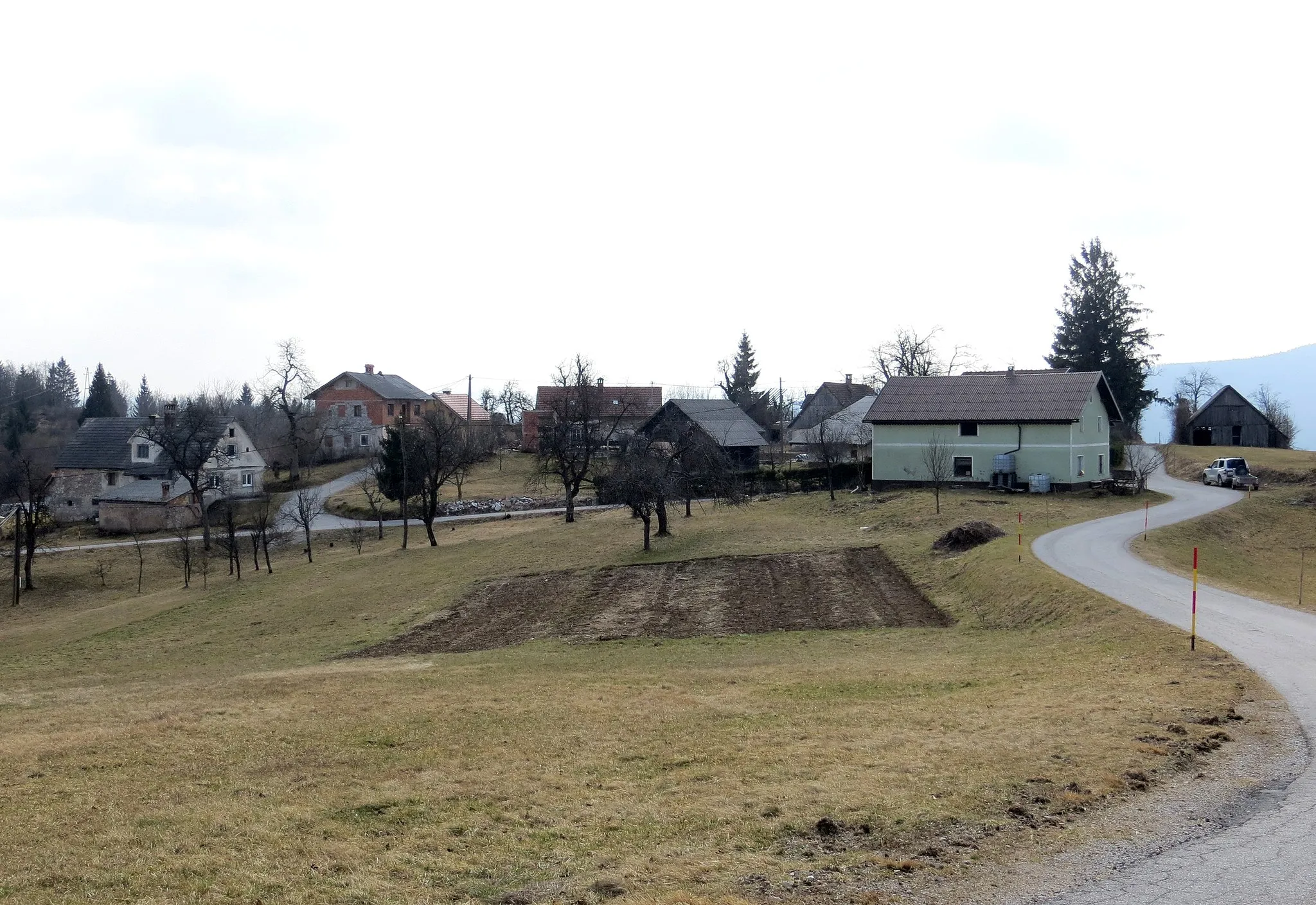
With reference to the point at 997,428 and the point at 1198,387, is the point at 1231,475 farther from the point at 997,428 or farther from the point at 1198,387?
the point at 1198,387

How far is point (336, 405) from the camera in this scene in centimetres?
9344

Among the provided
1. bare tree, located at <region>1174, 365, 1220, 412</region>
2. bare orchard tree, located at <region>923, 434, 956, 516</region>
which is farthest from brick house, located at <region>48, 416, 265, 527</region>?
bare tree, located at <region>1174, 365, 1220, 412</region>

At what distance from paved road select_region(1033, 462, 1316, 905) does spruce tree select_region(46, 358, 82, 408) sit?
145445 mm

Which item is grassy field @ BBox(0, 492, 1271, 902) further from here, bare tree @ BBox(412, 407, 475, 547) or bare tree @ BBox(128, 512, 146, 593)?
bare tree @ BBox(412, 407, 475, 547)

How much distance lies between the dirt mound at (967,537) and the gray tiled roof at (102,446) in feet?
188

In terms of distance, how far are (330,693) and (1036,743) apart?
12.3 metres

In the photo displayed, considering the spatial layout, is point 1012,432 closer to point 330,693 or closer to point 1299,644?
point 1299,644

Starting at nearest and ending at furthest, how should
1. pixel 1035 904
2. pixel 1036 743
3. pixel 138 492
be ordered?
pixel 1035 904
pixel 1036 743
pixel 138 492

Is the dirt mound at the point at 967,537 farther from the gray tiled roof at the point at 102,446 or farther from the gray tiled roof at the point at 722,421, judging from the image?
the gray tiled roof at the point at 102,446

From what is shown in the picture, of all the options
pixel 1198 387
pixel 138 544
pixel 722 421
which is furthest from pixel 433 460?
pixel 1198 387

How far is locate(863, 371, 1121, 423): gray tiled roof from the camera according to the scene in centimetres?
5206

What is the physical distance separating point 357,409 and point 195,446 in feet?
88.3

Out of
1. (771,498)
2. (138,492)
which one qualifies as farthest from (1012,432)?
(138,492)

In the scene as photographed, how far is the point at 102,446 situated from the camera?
68688 millimetres
